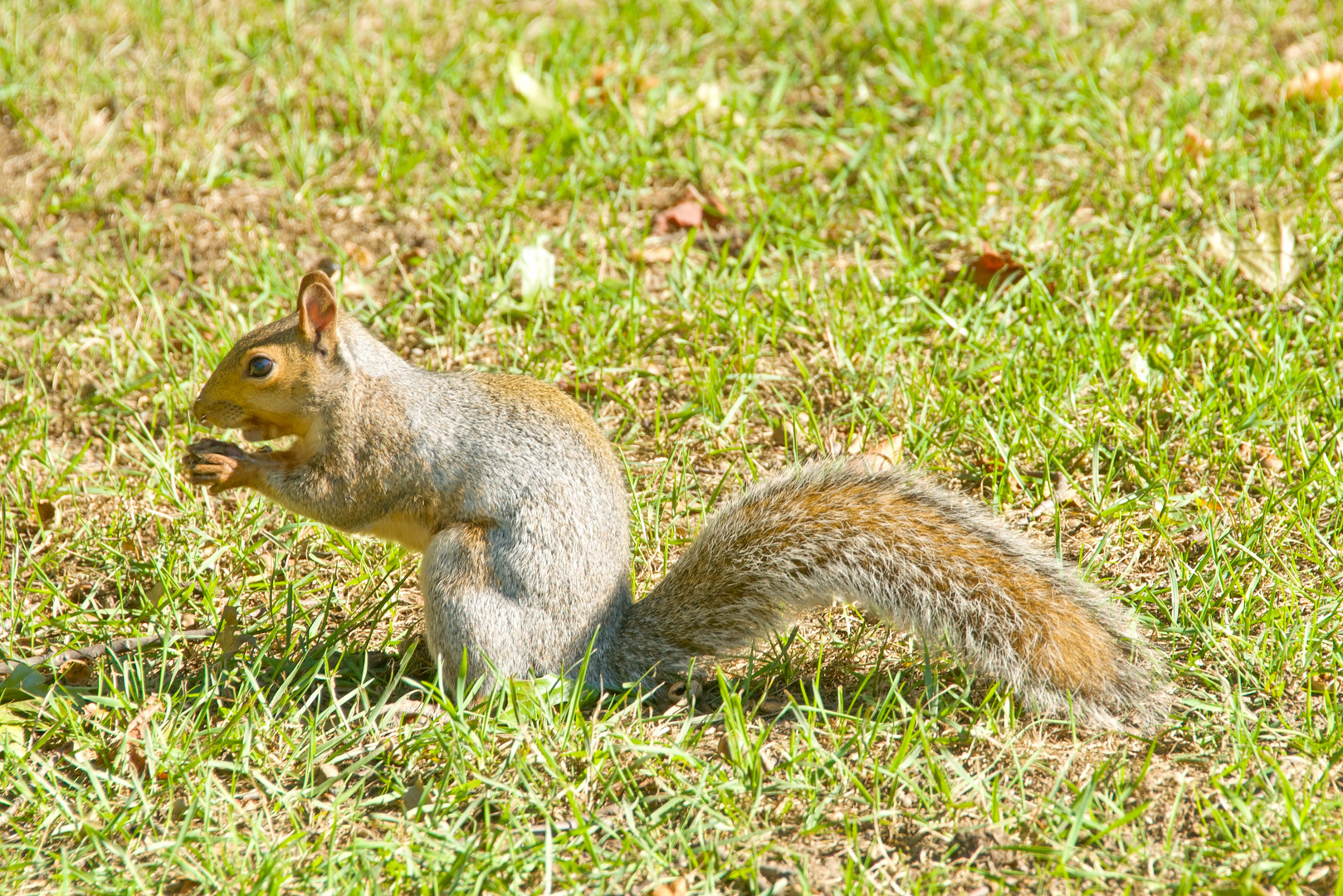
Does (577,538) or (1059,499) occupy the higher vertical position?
(577,538)

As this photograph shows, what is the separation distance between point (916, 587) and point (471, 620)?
2.88 feet

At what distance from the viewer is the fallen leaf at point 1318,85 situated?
4.03m

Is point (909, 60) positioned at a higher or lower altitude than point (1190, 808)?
higher

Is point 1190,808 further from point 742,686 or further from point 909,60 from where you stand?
point 909,60

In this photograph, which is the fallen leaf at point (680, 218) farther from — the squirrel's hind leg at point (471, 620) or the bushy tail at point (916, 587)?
the squirrel's hind leg at point (471, 620)

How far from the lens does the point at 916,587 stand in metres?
2.26

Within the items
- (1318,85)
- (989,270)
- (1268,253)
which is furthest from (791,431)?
(1318,85)

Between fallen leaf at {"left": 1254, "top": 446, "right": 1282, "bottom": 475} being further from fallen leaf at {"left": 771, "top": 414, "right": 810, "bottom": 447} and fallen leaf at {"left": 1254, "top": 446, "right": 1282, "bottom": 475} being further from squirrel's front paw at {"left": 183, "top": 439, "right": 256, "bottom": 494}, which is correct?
squirrel's front paw at {"left": 183, "top": 439, "right": 256, "bottom": 494}

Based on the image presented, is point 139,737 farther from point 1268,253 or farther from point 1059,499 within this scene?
point 1268,253

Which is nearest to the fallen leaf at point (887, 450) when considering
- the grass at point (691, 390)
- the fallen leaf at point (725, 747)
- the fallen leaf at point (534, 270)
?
the grass at point (691, 390)

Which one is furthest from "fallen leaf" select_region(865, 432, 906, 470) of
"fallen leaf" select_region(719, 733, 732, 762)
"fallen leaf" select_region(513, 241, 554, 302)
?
"fallen leaf" select_region(513, 241, 554, 302)

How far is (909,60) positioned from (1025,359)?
1686mm

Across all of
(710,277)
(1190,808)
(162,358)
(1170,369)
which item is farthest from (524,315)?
(1190,808)

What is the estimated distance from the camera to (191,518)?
3045 mm
